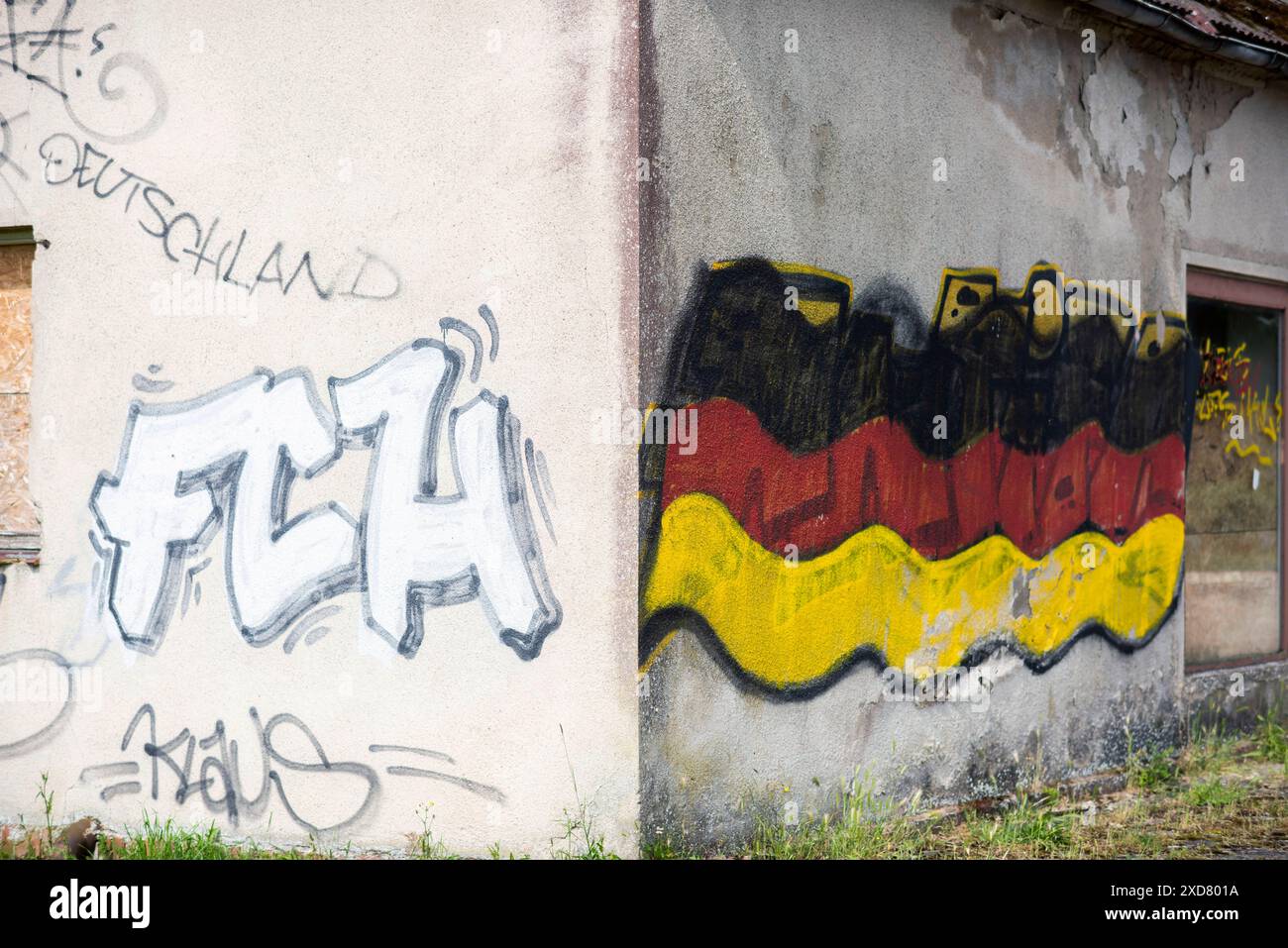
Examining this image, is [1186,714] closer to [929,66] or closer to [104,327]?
[929,66]

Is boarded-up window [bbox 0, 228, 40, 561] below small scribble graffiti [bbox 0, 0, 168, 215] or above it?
below

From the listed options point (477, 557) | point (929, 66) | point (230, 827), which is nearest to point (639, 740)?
point (477, 557)

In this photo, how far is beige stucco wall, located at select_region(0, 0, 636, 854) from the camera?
5.14m

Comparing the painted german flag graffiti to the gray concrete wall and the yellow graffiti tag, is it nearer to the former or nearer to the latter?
the yellow graffiti tag

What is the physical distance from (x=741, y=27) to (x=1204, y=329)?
3.83 meters

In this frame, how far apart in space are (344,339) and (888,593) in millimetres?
2370

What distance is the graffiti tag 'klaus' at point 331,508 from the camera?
17.3 ft

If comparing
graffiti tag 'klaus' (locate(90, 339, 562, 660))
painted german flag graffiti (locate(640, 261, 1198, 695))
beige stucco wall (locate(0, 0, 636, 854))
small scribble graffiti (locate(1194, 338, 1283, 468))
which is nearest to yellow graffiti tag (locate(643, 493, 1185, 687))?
painted german flag graffiti (locate(640, 261, 1198, 695))

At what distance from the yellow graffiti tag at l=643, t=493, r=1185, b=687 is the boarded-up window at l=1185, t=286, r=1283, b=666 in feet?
1.91

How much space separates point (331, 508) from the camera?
18.1 ft

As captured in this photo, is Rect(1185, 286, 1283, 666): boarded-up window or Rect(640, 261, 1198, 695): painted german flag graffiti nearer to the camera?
Rect(640, 261, 1198, 695): painted german flag graffiti

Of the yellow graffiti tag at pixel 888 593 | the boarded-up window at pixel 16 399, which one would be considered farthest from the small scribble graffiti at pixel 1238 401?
the boarded-up window at pixel 16 399

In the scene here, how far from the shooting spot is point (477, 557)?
5.29 metres

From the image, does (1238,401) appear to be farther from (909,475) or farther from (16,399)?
(16,399)
